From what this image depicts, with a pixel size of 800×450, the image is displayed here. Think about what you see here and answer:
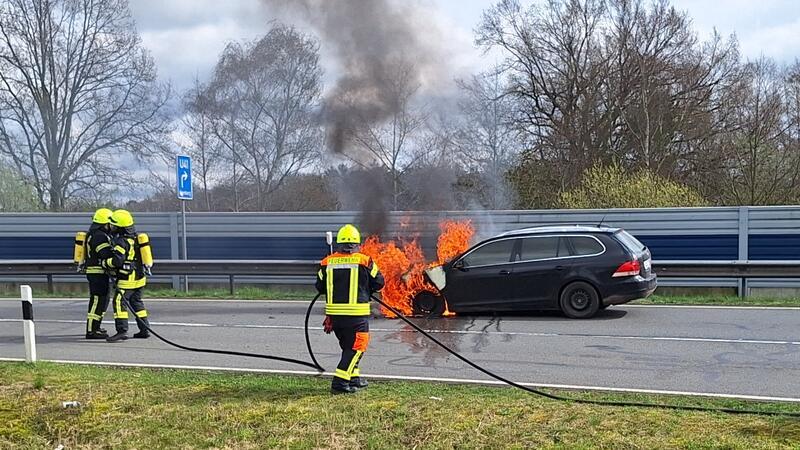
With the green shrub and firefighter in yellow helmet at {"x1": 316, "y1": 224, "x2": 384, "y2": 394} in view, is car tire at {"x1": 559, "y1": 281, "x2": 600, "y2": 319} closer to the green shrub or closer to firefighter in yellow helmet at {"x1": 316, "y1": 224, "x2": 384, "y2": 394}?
firefighter in yellow helmet at {"x1": 316, "y1": 224, "x2": 384, "y2": 394}

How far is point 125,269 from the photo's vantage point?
33.8ft

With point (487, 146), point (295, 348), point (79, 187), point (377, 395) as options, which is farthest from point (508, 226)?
point (79, 187)

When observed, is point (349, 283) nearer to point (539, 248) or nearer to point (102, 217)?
point (102, 217)

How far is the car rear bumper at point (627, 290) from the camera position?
11.4 metres

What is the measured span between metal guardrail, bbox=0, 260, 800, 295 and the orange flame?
12.1 feet

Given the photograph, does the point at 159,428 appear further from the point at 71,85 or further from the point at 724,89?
the point at 71,85

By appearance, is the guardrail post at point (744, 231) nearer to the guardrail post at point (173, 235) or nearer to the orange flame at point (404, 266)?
the orange flame at point (404, 266)

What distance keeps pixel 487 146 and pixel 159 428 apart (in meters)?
14.0

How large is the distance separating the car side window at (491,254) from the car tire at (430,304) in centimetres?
79

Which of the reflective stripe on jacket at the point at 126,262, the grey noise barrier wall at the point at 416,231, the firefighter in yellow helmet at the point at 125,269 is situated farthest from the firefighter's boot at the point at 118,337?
the grey noise barrier wall at the point at 416,231

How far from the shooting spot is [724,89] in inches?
1111

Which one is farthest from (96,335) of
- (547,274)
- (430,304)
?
(547,274)

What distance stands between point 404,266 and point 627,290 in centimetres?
369

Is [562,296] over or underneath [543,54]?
underneath
